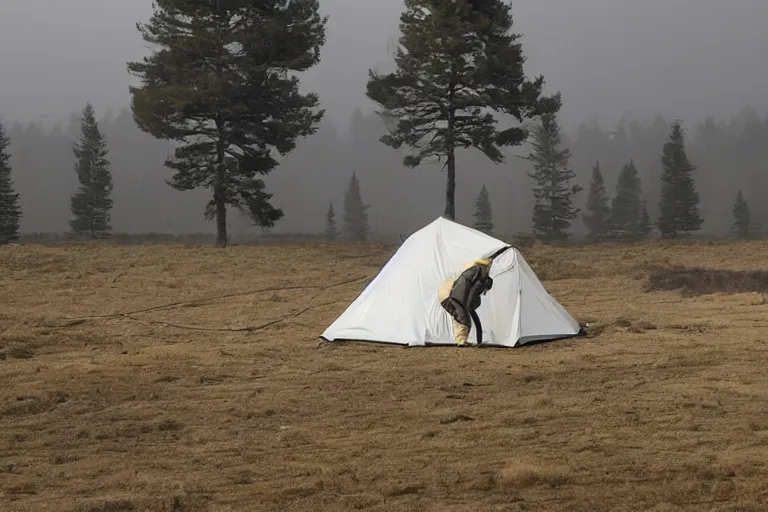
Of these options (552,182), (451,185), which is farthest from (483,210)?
(451,185)

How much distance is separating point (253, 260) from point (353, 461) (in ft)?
54.4

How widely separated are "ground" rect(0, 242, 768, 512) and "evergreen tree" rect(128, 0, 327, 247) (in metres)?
11.4

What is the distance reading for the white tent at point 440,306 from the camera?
432 inches

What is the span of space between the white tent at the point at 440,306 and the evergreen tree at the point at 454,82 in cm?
1462

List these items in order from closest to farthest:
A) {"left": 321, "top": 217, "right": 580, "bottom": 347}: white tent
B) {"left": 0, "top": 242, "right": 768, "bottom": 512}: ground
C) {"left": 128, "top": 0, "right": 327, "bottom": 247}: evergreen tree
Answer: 1. {"left": 0, "top": 242, "right": 768, "bottom": 512}: ground
2. {"left": 321, "top": 217, "right": 580, "bottom": 347}: white tent
3. {"left": 128, "top": 0, "right": 327, "bottom": 247}: evergreen tree

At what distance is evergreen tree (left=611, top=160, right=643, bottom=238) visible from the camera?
5647 centimetres

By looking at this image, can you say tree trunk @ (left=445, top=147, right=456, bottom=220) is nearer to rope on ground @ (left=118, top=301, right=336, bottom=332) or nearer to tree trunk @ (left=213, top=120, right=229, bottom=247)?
tree trunk @ (left=213, top=120, right=229, bottom=247)

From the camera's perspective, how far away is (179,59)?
24.8 metres

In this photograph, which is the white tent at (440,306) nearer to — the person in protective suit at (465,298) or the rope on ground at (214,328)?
the person in protective suit at (465,298)

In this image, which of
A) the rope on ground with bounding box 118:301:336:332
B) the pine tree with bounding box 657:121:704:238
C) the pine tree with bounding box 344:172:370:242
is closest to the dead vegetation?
the rope on ground with bounding box 118:301:336:332

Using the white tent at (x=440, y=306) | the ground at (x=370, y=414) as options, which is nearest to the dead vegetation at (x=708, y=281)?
the ground at (x=370, y=414)

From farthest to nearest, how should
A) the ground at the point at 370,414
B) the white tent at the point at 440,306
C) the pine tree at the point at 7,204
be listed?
1. the pine tree at the point at 7,204
2. the white tent at the point at 440,306
3. the ground at the point at 370,414

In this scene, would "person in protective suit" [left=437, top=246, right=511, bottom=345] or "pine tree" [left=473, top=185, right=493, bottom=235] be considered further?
"pine tree" [left=473, top=185, right=493, bottom=235]

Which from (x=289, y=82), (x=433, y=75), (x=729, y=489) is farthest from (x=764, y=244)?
(x=729, y=489)
